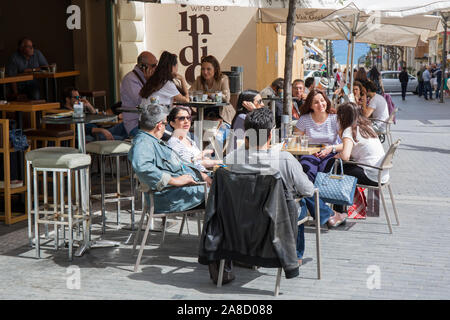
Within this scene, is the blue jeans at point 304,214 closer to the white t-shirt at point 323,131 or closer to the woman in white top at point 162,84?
the white t-shirt at point 323,131

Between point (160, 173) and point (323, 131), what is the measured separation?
2.58 meters

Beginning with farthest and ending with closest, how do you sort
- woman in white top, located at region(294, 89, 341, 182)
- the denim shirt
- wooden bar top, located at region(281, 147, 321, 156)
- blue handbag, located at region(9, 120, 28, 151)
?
woman in white top, located at region(294, 89, 341, 182) → blue handbag, located at region(9, 120, 28, 151) → wooden bar top, located at region(281, 147, 321, 156) → the denim shirt

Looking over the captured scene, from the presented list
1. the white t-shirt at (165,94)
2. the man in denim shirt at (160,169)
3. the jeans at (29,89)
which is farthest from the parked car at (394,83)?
the man in denim shirt at (160,169)

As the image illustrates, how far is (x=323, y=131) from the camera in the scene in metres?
7.39

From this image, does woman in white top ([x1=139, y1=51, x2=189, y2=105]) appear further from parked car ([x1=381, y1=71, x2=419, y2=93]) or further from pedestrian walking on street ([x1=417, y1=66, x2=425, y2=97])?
parked car ([x1=381, y1=71, x2=419, y2=93])

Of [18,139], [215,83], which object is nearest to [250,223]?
[18,139]

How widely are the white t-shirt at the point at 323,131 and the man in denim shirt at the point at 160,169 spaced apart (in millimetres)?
2087

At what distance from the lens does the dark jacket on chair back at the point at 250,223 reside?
15.4ft

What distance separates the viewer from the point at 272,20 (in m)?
10.8

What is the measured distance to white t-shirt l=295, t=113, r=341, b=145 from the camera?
7.36 meters

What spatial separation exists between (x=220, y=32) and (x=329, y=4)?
7.52 meters

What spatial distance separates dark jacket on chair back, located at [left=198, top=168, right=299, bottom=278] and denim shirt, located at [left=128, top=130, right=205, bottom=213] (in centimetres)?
70

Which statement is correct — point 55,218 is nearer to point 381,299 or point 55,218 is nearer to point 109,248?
point 109,248

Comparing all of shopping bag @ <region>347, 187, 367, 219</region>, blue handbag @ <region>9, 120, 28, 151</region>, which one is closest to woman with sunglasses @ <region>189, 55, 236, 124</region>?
shopping bag @ <region>347, 187, 367, 219</region>
